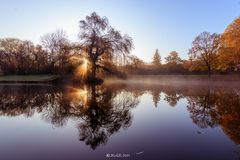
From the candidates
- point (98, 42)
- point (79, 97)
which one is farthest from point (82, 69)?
point (79, 97)

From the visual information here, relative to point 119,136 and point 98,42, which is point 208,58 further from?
point 119,136

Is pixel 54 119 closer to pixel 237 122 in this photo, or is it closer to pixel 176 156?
pixel 176 156

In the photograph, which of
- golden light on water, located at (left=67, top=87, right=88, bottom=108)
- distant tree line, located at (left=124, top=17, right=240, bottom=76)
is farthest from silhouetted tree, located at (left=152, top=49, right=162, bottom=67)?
golden light on water, located at (left=67, top=87, right=88, bottom=108)

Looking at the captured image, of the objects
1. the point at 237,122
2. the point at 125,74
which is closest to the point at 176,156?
the point at 237,122

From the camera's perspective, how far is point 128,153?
143 inches

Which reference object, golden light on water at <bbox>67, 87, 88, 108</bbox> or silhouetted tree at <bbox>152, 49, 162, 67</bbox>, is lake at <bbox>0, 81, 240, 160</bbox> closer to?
golden light on water at <bbox>67, 87, 88, 108</bbox>

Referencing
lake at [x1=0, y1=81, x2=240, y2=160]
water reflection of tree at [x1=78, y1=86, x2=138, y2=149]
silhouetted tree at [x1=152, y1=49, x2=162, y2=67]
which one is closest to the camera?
lake at [x1=0, y1=81, x2=240, y2=160]

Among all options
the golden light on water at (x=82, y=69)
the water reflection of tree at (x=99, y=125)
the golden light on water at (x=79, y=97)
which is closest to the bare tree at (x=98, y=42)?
the golden light on water at (x=82, y=69)

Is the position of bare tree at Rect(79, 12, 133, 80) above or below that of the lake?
above

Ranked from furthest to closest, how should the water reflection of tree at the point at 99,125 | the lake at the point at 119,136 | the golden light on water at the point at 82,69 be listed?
the golden light on water at the point at 82,69 → the water reflection of tree at the point at 99,125 → the lake at the point at 119,136

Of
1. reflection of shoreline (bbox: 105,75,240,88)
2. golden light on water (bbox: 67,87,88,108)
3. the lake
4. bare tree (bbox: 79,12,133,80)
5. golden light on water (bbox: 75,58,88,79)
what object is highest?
bare tree (bbox: 79,12,133,80)

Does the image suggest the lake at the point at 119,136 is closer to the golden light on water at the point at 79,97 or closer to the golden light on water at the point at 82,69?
the golden light on water at the point at 79,97

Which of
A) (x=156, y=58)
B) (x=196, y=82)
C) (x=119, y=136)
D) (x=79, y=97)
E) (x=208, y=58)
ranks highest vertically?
(x=156, y=58)

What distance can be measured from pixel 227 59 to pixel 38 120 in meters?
26.9
